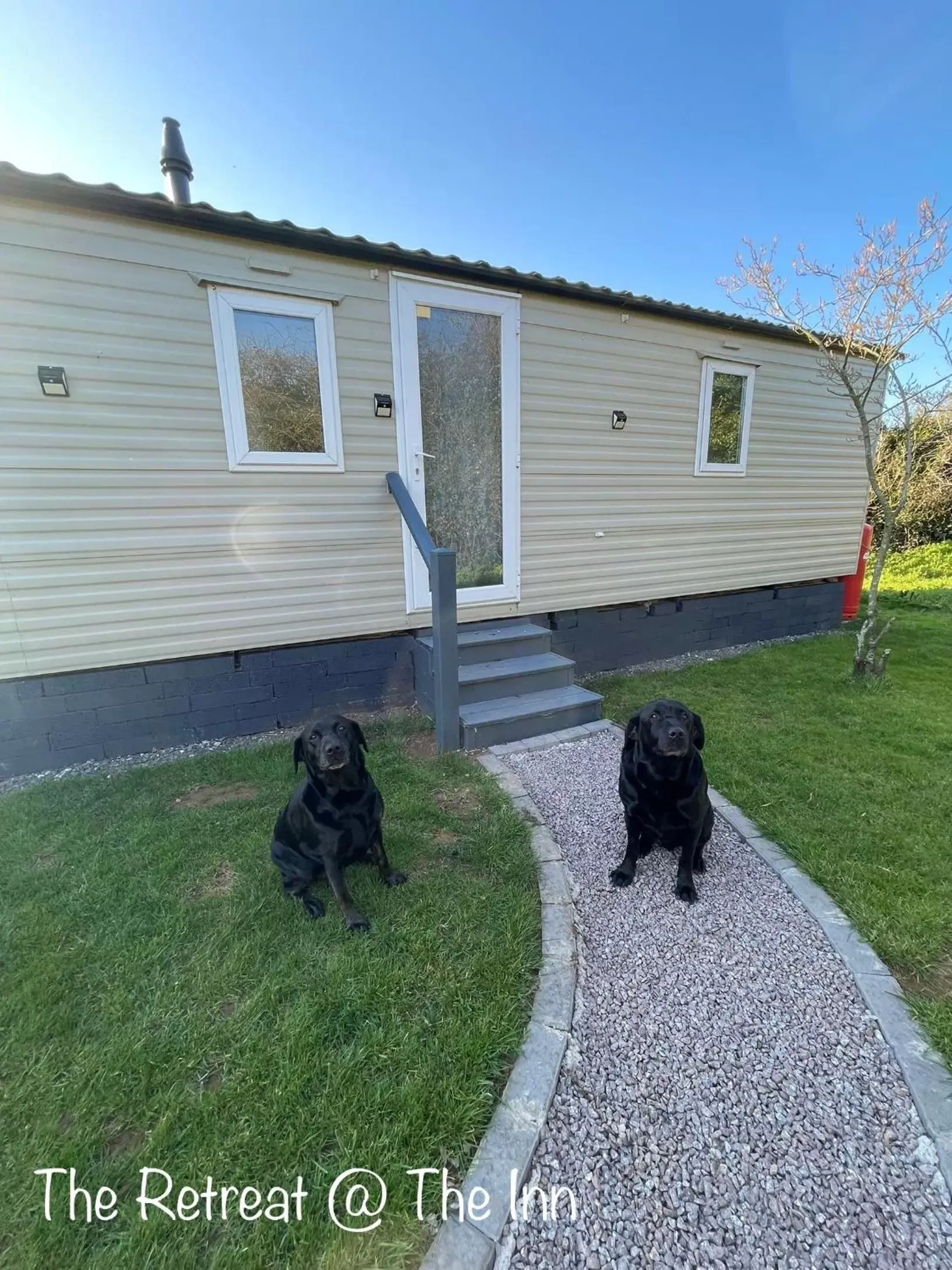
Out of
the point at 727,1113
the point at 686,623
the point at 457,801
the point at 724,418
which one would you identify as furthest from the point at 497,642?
the point at 724,418

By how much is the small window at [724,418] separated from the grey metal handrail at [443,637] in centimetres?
387

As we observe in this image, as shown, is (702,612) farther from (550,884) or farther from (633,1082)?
(633,1082)

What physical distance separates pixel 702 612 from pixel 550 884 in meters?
5.04

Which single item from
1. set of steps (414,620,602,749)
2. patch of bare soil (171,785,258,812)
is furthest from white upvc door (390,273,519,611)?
patch of bare soil (171,785,258,812)

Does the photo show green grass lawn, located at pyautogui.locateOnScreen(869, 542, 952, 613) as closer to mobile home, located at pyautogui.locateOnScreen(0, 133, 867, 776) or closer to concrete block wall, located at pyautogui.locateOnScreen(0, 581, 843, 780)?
mobile home, located at pyautogui.locateOnScreen(0, 133, 867, 776)

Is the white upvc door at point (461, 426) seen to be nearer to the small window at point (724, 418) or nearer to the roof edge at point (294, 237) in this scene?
the roof edge at point (294, 237)

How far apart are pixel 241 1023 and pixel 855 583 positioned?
938cm

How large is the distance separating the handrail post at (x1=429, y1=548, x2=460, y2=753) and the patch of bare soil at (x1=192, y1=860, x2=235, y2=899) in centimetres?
162

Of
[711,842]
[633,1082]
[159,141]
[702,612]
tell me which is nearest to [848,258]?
[702,612]

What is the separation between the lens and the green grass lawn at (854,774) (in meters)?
2.18

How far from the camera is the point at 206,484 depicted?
13.1 ft

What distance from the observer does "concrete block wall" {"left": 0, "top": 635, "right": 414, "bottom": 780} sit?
384cm

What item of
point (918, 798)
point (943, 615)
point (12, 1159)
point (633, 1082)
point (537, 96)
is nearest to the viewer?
point (12, 1159)

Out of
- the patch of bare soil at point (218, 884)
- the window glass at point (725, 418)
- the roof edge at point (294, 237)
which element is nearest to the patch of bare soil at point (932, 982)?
the patch of bare soil at point (218, 884)
